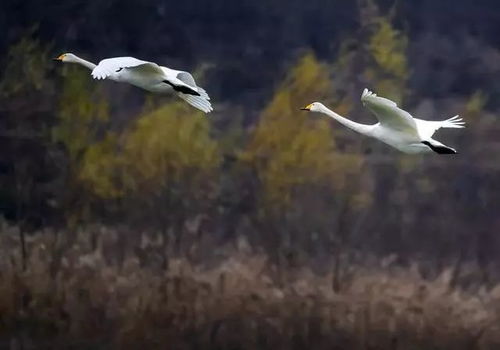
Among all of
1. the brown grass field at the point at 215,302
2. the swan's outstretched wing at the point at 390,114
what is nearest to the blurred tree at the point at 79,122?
the brown grass field at the point at 215,302

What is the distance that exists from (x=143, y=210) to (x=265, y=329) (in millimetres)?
977

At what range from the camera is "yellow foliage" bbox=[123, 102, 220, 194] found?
679cm

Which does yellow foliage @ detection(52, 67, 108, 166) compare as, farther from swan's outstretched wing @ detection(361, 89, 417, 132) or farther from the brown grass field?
swan's outstretched wing @ detection(361, 89, 417, 132)

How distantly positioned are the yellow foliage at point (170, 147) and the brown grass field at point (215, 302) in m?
0.38

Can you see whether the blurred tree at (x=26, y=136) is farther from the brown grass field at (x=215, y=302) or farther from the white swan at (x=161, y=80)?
the white swan at (x=161, y=80)

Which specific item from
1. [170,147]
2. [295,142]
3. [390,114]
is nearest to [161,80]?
[390,114]

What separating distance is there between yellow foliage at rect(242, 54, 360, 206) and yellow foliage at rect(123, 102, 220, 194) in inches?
10.4

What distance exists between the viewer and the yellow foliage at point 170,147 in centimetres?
679

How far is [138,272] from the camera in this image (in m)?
6.86

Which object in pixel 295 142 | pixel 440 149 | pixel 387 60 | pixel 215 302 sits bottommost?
pixel 215 302

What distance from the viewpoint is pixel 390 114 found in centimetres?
510

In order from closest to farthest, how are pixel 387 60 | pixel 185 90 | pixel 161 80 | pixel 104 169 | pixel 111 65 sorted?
pixel 111 65, pixel 185 90, pixel 161 80, pixel 387 60, pixel 104 169

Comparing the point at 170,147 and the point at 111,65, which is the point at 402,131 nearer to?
the point at 111,65

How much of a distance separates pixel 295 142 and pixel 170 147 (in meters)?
0.71
